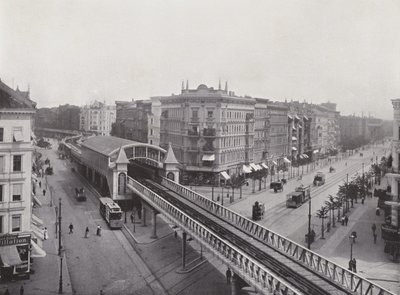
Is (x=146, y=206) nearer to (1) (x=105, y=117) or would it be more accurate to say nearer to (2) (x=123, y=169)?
(2) (x=123, y=169)

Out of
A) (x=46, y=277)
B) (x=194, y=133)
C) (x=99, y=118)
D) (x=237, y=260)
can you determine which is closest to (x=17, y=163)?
(x=46, y=277)

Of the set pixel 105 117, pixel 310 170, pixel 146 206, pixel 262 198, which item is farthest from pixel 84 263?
pixel 105 117

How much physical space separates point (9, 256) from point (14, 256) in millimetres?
327

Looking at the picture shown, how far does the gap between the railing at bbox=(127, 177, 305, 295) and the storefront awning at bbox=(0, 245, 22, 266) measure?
11.5m

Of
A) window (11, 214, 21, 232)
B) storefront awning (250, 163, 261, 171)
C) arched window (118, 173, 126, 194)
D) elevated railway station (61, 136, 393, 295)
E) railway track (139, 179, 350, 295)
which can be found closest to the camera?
railway track (139, 179, 350, 295)

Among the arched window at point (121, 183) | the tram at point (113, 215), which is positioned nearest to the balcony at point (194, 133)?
the arched window at point (121, 183)

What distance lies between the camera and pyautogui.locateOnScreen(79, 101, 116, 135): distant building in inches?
6713

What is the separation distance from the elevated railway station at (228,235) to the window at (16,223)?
442 inches

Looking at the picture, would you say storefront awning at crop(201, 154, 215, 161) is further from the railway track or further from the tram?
the railway track

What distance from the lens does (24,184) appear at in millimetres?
34594

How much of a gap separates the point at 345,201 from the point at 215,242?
1507 inches

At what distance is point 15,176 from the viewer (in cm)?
3422

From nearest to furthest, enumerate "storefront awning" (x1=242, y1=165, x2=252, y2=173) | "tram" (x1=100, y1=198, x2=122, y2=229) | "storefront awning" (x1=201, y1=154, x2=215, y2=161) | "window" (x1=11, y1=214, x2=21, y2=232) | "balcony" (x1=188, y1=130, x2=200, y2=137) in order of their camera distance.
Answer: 1. "window" (x1=11, y1=214, x2=21, y2=232)
2. "tram" (x1=100, y1=198, x2=122, y2=229)
3. "storefront awning" (x1=201, y1=154, x2=215, y2=161)
4. "balcony" (x1=188, y1=130, x2=200, y2=137)
5. "storefront awning" (x1=242, y1=165, x2=252, y2=173)

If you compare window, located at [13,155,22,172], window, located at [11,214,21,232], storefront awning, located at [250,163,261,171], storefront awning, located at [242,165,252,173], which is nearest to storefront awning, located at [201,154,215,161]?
storefront awning, located at [242,165,252,173]
